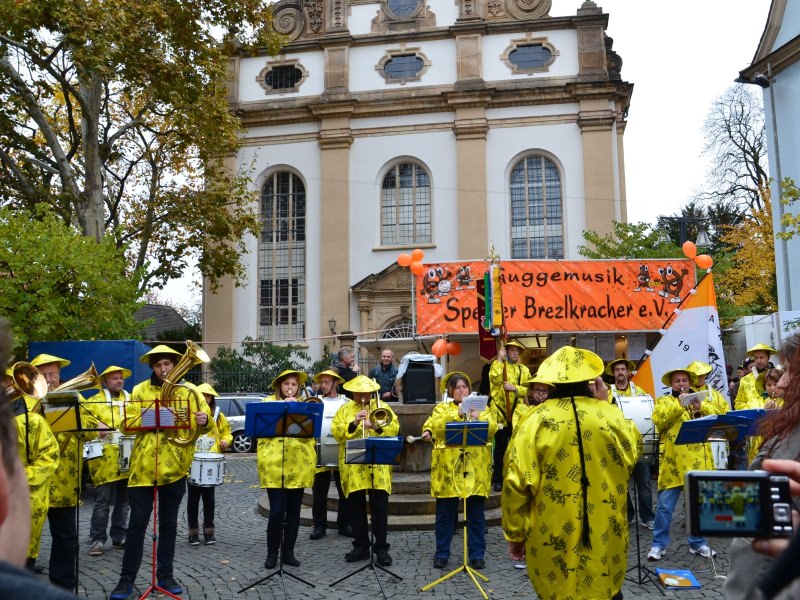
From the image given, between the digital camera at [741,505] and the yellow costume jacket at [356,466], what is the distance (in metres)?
6.32

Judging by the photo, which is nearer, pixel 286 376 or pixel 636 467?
pixel 286 376

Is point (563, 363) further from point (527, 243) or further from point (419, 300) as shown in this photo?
point (527, 243)

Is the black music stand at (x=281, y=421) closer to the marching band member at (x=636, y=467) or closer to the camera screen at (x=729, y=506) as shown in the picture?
the marching band member at (x=636, y=467)

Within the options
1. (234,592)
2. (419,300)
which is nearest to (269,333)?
(419,300)

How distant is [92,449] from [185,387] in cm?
187

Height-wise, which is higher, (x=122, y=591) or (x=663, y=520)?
(x=663, y=520)

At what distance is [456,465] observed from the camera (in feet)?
26.4

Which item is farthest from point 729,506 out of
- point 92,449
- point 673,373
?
point 92,449

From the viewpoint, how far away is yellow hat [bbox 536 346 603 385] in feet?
15.6

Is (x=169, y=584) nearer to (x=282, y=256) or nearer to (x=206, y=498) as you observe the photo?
(x=206, y=498)

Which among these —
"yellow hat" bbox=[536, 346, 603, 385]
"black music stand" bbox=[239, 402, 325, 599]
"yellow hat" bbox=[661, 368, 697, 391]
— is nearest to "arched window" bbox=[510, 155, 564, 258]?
"yellow hat" bbox=[661, 368, 697, 391]

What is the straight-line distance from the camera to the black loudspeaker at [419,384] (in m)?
11.9

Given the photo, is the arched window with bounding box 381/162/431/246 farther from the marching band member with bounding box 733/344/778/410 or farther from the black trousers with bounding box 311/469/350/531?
the black trousers with bounding box 311/469/350/531

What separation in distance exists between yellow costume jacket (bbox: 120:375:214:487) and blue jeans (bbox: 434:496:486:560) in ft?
8.76
